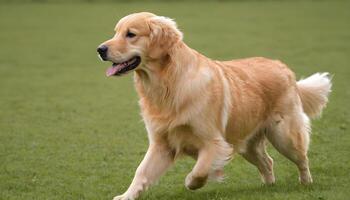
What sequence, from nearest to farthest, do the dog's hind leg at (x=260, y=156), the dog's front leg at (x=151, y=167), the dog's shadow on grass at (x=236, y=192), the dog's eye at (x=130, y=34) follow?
the dog's eye at (x=130, y=34)
the dog's front leg at (x=151, y=167)
the dog's shadow on grass at (x=236, y=192)
the dog's hind leg at (x=260, y=156)

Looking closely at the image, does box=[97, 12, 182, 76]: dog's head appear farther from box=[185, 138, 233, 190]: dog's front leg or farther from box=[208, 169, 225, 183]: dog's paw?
box=[208, 169, 225, 183]: dog's paw

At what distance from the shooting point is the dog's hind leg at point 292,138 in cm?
767

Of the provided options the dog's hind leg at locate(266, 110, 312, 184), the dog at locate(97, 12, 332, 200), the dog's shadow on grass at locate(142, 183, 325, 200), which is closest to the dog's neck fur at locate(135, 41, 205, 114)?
the dog at locate(97, 12, 332, 200)

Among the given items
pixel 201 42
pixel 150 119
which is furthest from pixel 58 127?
pixel 201 42

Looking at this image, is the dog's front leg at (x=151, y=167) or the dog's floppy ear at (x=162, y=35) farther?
the dog's front leg at (x=151, y=167)

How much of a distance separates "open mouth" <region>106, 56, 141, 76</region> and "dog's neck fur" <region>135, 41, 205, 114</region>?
10 centimetres

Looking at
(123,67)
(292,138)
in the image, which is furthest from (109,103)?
(123,67)

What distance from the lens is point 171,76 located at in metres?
6.66

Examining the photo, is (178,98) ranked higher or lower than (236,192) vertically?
higher

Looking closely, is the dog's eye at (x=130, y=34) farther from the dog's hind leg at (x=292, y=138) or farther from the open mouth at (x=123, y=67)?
the dog's hind leg at (x=292, y=138)

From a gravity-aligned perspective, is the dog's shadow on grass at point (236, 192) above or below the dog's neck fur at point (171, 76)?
below

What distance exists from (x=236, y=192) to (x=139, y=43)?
6.67 ft

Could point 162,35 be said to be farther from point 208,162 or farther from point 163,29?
point 208,162

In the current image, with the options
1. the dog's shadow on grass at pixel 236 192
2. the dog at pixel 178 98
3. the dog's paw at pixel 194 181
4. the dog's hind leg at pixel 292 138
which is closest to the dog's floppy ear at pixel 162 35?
the dog at pixel 178 98
